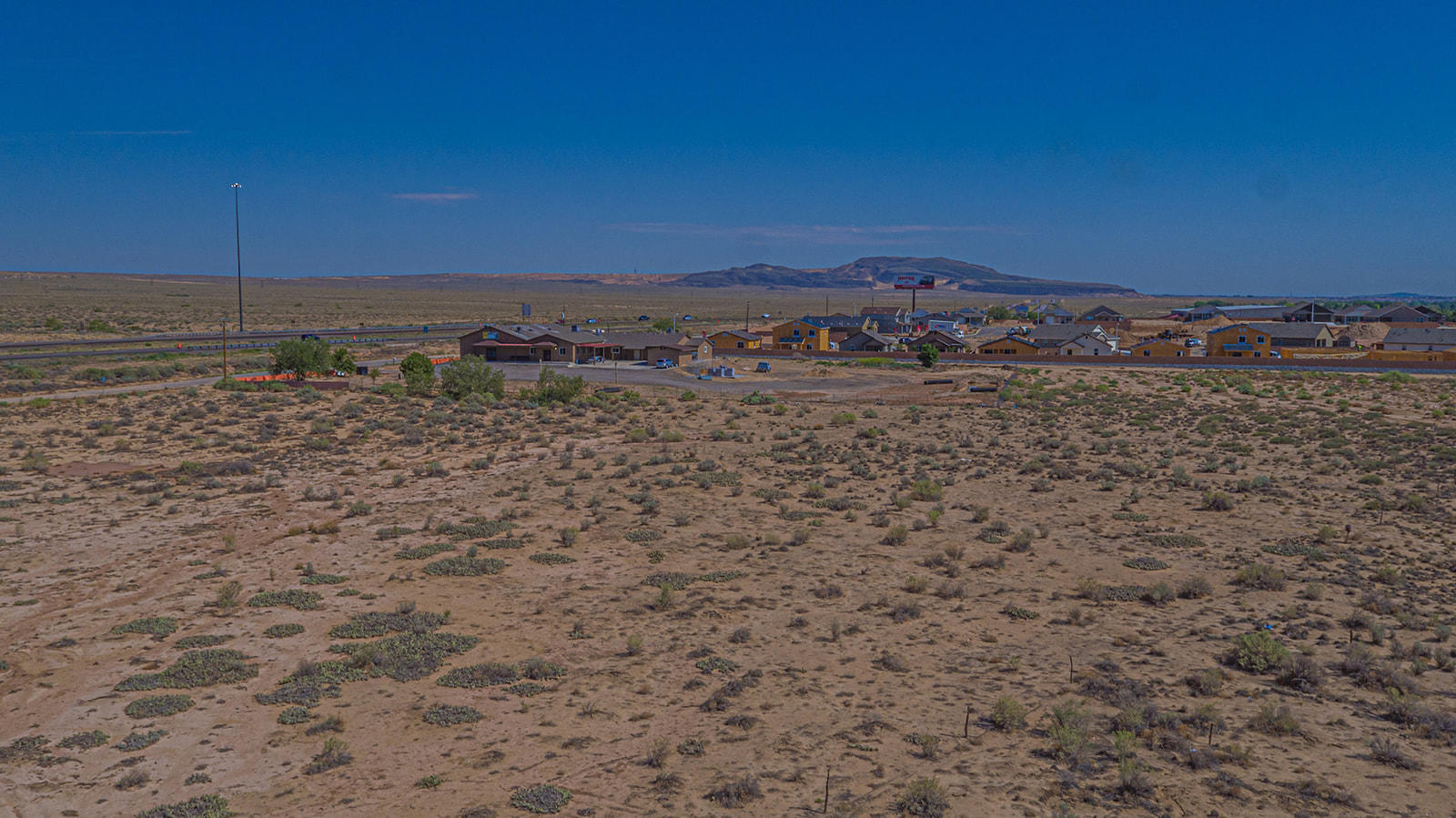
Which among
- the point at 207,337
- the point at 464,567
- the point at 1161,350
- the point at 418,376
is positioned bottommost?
the point at 464,567

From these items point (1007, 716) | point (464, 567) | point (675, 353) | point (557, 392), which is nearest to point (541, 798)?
point (1007, 716)

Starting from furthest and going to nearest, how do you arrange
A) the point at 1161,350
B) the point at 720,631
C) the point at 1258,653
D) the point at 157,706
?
the point at 1161,350 → the point at 720,631 → the point at 1258,653 → the point at 157,706

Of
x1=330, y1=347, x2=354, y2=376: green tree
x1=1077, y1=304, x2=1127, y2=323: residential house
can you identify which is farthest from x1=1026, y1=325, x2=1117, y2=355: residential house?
x1=330, y1=347, x2=354, y2=376: green tree

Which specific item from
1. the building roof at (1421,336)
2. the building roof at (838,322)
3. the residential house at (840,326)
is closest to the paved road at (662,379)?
the residential house at (840,326)

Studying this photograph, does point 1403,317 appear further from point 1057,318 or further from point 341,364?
point 341,364

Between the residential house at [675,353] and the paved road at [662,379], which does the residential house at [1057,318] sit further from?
the residential house at [675,353]
